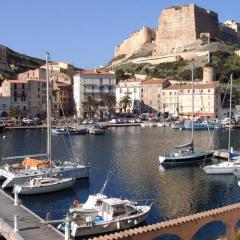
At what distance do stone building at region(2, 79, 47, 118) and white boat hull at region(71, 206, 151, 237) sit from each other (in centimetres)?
7532

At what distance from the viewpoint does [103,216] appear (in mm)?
22359

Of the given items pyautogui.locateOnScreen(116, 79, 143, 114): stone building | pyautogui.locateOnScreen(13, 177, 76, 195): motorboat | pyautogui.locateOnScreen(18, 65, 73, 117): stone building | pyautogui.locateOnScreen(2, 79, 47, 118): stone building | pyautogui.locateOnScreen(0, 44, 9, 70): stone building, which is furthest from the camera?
pyautogui.locateOnScreen(0, 44, 9, 70): stone building

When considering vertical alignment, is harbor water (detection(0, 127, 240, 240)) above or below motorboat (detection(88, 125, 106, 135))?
below

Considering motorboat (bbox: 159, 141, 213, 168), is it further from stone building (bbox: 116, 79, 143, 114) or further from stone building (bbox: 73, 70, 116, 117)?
stone building (bbox: 116, 79, 143, 114)

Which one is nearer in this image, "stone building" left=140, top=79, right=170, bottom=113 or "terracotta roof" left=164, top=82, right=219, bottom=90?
"terracotta roof" left=164, top=82, right=219, bottom=90

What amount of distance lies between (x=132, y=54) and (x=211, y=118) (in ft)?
178

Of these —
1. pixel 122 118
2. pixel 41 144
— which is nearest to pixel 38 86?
pixel 122 118

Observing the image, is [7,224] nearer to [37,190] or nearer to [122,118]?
[37,190]

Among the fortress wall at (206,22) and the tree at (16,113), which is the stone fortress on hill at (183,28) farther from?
the tree at (16,113)

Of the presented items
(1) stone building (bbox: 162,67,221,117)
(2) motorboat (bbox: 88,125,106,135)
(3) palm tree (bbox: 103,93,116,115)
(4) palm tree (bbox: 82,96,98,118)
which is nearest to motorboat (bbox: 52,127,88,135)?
(2) motorboat (bbox: 88,125,106,135)

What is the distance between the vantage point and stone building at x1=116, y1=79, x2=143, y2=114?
350 feet

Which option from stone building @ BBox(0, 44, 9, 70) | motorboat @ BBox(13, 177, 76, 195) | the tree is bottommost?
motorboat @ BBox(13, 177, 76, 195)

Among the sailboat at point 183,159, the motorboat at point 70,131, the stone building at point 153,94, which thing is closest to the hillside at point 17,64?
the stone building at point 153,94

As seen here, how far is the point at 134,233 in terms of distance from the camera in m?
15.2
